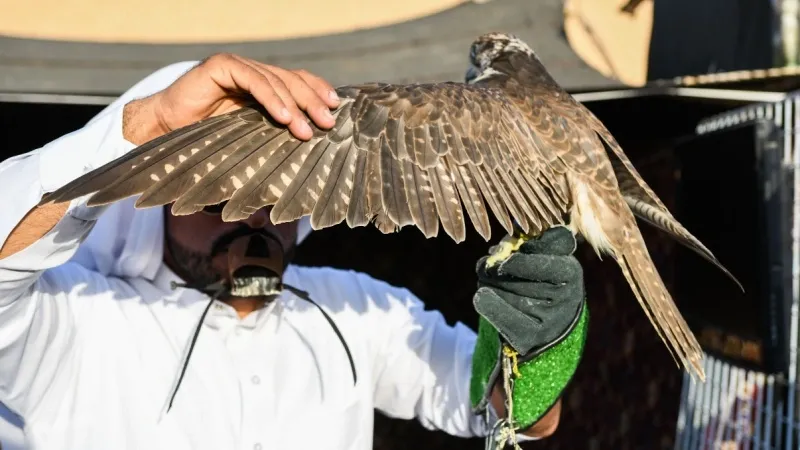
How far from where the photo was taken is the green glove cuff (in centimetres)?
178

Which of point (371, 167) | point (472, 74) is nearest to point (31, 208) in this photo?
point (371, 167)


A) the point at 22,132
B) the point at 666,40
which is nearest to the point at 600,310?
the point at 666,40

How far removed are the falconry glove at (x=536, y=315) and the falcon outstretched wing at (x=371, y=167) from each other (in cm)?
8

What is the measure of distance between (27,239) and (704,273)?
117 inches

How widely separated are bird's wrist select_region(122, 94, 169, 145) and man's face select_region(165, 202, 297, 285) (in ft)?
1.21

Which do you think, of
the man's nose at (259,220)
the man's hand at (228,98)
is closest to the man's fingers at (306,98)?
the man's hand at (228,98)

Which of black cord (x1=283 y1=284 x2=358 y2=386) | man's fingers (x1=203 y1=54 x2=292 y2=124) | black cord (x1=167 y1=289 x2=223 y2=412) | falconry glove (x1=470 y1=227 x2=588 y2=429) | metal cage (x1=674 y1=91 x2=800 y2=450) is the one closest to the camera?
man's fingers (x1=203 y1=54 x2=292 y2=124)

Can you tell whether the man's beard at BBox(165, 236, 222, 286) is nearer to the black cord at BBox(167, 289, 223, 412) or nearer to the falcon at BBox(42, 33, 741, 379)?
the black cord at BBox(167, 289, 223, 412)

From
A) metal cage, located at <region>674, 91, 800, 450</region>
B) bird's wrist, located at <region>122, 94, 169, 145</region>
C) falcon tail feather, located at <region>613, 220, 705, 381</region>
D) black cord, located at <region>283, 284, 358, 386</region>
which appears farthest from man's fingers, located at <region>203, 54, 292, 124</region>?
metal cage, located at <region>674, 91, 800, 450</region>

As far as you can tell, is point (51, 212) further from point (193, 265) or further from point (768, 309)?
point (768, 309)

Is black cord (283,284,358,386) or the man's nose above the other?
the man's nose

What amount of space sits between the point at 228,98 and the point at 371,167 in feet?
1.08

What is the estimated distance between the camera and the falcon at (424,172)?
4.47ft

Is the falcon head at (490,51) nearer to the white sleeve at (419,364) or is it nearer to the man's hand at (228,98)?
the white sleeve at (419,364)
